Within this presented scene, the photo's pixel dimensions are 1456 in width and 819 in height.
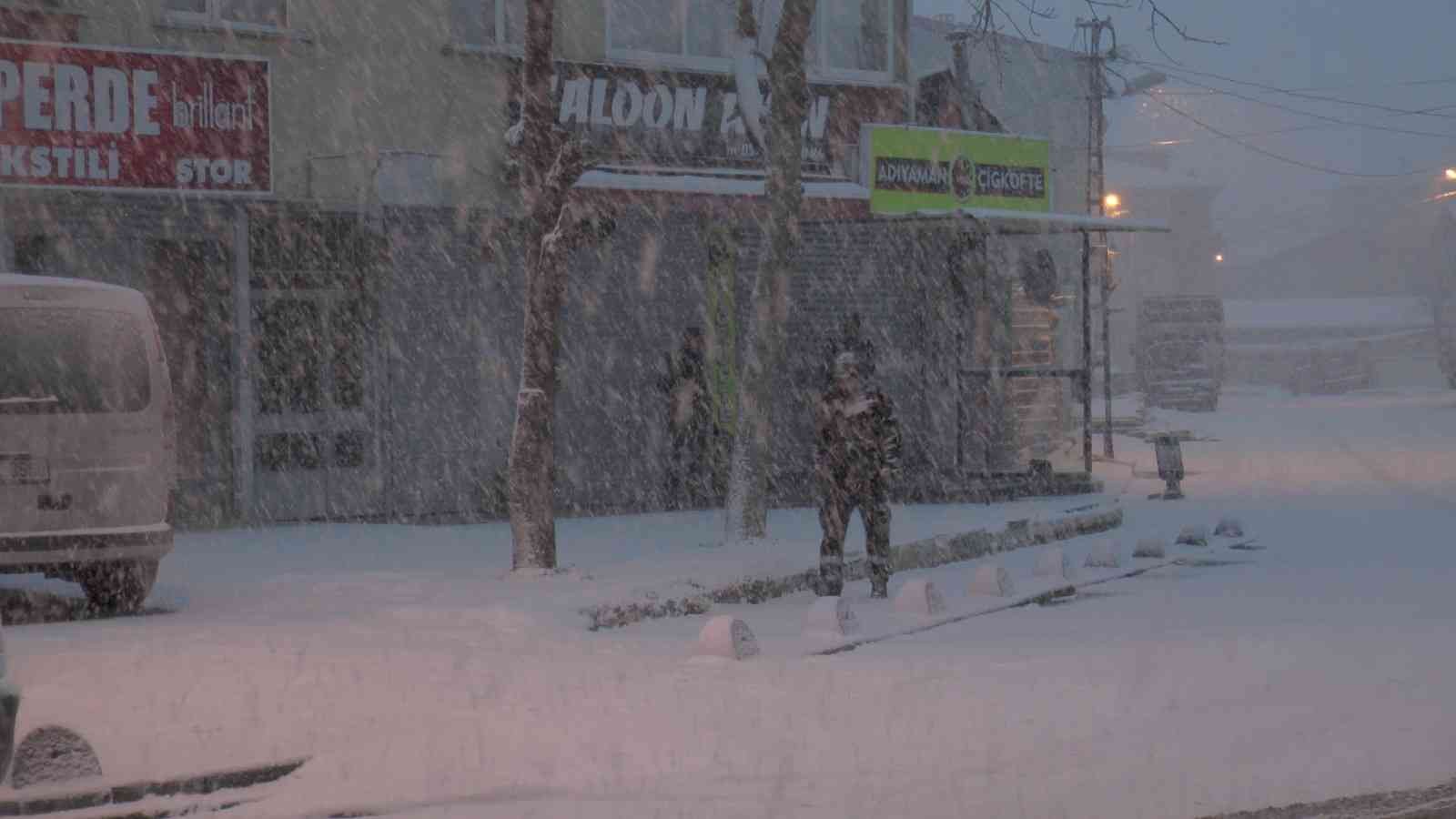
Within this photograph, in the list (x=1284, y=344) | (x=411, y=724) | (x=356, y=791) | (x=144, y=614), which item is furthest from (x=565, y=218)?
(x=1284, y=344)

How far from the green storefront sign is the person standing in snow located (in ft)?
29.7

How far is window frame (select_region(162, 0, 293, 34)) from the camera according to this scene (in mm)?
18531

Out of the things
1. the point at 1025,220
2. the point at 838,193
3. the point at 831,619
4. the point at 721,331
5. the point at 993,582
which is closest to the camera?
the point at 831,619

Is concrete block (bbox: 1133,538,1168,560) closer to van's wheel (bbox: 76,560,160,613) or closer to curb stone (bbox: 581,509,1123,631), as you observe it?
curb stone (bbox: 581,509,1123,631)

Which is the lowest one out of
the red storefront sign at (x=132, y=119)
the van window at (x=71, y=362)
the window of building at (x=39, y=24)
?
the van window at (x=71, y=362)

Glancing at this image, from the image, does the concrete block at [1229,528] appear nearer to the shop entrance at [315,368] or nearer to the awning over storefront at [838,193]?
the awning over storefront at [838,193]

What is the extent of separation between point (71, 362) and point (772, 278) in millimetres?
6923

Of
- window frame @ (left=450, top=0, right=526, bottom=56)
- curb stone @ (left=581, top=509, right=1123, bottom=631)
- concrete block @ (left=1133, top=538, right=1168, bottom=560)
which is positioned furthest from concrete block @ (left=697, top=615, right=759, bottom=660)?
window frame @ (left=450, top=0, right=526, bottom=56)

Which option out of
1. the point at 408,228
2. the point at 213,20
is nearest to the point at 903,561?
the point at 408,228

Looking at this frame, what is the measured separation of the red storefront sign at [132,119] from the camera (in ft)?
56.6

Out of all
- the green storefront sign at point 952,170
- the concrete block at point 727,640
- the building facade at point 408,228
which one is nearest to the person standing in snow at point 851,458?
the concrete block at point 727,640

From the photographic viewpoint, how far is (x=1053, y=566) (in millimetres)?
15391

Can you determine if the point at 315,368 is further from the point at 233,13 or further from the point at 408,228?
the point at 233,13

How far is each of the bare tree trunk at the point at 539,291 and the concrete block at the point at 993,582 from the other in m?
3.19
